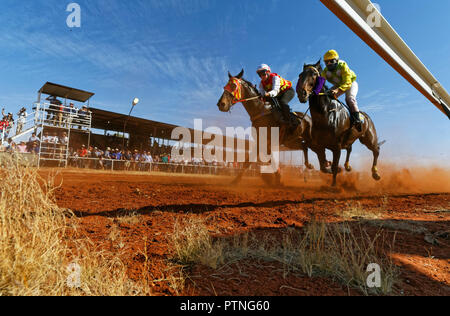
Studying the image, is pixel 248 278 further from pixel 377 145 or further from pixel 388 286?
pixel 377 145

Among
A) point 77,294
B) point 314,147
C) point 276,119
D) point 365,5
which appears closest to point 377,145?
point 314,147

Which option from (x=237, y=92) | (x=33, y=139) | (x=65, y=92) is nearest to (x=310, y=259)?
(x=237, y=92)

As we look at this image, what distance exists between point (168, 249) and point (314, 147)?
20.4ft

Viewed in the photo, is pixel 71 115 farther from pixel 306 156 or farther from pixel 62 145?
pixel 306 156

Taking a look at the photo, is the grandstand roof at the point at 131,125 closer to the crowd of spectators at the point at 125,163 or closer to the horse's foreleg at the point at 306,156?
the crowd of spectators at the point at 125,163

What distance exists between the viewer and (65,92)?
18844 millimetres

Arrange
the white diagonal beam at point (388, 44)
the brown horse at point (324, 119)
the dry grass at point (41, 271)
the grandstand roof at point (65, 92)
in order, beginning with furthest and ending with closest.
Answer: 1. the grandstand roof at point (65, 92)
2. the brown horse at point (324, 119)
3. the white diagonal beam at point (388, 44)
4. the dry grass at point (41, 271)

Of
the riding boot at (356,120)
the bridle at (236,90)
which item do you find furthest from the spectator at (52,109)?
the riding boot at (356,120)

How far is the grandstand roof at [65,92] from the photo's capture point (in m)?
17.7
